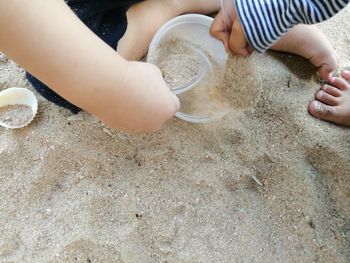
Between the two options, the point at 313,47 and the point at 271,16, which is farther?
the point at 313,47

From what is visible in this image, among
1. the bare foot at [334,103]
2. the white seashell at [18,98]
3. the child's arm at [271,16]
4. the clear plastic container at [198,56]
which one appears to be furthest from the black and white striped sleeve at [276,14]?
the white seashell at [18,98]

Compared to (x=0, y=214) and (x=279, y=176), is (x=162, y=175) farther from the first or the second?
(x=0, y=214)

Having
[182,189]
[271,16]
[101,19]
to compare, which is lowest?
[182,189]

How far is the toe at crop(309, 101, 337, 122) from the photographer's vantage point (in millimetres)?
1182

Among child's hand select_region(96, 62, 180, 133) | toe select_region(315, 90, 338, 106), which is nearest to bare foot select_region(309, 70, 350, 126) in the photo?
toe select_region(315, 90, 338, 106)

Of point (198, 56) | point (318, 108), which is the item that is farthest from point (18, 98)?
point (318, 108)

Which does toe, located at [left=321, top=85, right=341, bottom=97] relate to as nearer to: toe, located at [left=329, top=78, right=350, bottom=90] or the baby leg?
toe, located at [left=329, top=78, right=350, bottom=90]

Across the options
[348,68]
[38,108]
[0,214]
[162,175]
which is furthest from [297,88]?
[0,214]

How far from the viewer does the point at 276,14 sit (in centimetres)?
101

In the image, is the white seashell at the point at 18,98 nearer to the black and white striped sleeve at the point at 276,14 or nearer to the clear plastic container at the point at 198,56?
the clear plastic container at the point at 198,56

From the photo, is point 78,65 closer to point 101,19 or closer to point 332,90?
point 101,19

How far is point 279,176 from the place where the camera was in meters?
1.11

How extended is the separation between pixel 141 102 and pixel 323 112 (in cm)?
45

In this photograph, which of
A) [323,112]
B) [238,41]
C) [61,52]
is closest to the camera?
[61,52]
